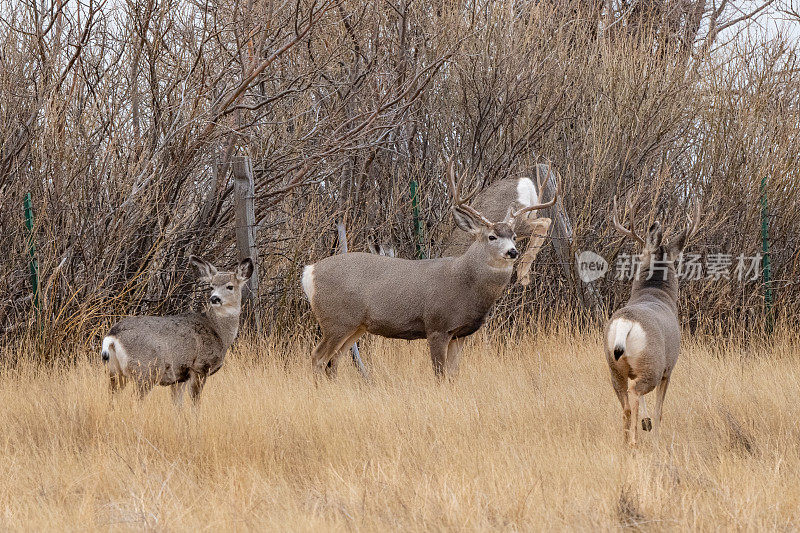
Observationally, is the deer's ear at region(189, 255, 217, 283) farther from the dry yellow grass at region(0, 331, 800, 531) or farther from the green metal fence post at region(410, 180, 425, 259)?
the green metal fence post at region(410, 180, 425, 259)

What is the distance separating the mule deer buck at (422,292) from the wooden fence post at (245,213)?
0.88 m

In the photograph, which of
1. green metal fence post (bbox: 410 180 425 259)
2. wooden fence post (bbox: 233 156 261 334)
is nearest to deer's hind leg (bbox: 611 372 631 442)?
wooden fence post (bbox: 233 156 261 334)

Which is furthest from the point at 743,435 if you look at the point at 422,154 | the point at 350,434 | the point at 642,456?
the point at 422,154

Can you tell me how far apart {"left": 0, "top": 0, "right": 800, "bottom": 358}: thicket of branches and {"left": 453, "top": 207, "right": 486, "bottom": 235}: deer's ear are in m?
1.64

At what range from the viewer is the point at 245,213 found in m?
7.61

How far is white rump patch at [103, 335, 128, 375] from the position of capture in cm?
538

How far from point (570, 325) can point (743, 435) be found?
3.68 m

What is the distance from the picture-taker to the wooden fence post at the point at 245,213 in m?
7.56

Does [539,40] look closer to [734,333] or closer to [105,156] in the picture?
[734,333]

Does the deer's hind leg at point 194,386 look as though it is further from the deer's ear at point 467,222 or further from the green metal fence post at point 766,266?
the green metal fence post at point 766,266

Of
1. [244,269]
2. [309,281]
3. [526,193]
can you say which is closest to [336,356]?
[309,281]

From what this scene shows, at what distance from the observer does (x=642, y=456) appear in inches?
176

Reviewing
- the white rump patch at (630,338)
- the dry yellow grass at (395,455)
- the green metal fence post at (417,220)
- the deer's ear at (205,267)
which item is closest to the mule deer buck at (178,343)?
→ the deer's ear at (205,267)

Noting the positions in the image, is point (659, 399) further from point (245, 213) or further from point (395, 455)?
point (245, 213)
